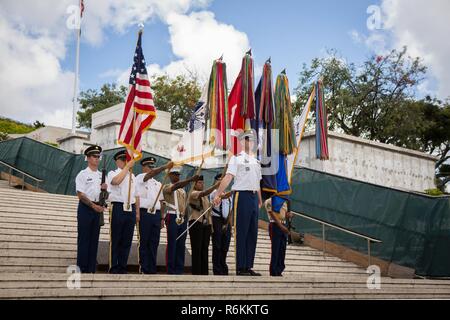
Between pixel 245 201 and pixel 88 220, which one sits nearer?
pixel 245 201

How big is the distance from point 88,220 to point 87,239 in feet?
0.80

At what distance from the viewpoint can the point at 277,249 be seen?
7.82 meters

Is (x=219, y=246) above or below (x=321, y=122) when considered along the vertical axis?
below

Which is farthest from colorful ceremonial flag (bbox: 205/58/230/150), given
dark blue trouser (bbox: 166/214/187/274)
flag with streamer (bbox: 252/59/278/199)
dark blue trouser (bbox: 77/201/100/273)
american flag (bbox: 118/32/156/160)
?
dark blue trouser (bbox: 77/201/100/273)

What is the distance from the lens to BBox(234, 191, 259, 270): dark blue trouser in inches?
267

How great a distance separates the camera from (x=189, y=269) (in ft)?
29.1

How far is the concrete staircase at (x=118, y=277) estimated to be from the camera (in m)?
4.91

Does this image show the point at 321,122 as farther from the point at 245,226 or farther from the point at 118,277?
the point at 118,277

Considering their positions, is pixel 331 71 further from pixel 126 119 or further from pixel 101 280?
pixel 101 280

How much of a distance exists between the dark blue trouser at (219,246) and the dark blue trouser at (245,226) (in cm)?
157

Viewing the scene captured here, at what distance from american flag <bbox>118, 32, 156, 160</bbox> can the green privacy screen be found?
469 centimetres

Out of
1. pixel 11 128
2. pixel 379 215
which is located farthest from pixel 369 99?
pixel 11 128

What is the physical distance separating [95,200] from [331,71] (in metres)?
19.2

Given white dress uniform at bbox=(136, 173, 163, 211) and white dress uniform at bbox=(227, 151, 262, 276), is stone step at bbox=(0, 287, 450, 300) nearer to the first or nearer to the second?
white dress uniform at bbox=(227, 151, 262, 276)
